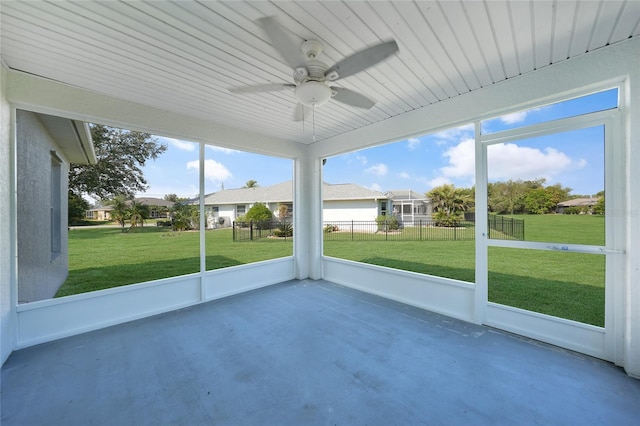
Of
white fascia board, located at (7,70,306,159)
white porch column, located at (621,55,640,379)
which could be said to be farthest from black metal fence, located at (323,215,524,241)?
white porch column, located at (621,55,640,379)

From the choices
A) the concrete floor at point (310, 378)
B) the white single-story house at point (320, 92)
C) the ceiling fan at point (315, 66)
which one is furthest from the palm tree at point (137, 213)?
the ceiling fan at point (315, 66)

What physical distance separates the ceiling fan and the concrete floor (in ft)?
7.45

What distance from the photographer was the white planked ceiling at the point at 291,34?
1553 millimetres

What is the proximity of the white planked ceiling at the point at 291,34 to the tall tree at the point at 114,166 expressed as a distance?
0.79m

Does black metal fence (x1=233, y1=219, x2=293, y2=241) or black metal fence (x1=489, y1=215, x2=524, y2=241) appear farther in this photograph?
black metal fence (x1=233, y1=219, x2=293, y2=241)

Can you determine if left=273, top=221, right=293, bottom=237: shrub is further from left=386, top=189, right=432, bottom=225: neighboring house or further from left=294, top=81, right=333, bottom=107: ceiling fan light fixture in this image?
left=294, top=81, right=333, bottom=107: ceiling fan light fixture

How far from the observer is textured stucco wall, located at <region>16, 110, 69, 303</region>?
2500mm

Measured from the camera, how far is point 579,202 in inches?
91.9

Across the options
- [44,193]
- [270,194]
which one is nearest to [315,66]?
[44,193]

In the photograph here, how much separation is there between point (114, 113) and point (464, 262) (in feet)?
21.7

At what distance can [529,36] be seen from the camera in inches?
72.2

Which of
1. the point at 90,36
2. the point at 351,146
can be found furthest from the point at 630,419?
the point at 90,36

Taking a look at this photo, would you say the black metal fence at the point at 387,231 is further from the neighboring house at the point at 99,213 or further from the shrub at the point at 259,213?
the neighboring house at the point at 99,213

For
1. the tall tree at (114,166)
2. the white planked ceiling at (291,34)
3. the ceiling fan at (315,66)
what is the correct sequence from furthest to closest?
the tall tree at (114,166)
the white planked ceiling at (291,34)
the ceiling fan at (315,66)
